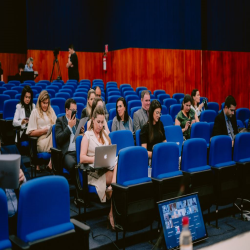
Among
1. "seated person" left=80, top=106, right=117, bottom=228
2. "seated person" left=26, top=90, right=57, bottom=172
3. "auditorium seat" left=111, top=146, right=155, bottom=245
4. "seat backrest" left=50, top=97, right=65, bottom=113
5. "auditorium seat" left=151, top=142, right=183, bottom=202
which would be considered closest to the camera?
"auditorium seat" left=111, top=146, right=155, bottom=245

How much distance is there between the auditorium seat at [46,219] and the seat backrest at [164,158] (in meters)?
0.97

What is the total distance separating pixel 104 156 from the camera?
2.84m

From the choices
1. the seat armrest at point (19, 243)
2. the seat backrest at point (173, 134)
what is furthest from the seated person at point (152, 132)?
the seat armrest at point (19, 243)

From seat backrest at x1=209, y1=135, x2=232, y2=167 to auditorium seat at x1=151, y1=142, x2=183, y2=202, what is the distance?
1.49 feet

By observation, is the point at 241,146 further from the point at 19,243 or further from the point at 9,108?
the point at 9,108

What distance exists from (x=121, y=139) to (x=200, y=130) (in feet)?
3.68

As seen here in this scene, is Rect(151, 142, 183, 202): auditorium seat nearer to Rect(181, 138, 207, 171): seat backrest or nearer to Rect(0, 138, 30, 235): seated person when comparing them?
Rect(181, 138, 207, 171): seat backrest

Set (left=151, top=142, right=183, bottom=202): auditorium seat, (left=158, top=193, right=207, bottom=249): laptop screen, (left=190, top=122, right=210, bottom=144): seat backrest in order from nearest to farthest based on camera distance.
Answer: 1. (left=158, top=193, right=207, bottom=249): laptop screen
2. (left=151, top=142, right=183, bottom=202): auditorium seat
3. (left=190, top=122, right=210, bottom=144): seat backrest

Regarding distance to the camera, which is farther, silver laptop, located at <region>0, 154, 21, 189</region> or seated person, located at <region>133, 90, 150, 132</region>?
seated person, located at <region>133, 90, 150, 132</region>

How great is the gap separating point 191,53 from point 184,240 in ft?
25.6

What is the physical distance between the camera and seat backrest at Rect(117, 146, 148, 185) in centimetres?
264

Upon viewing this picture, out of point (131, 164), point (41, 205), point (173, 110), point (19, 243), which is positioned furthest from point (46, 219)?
point (173, 110)

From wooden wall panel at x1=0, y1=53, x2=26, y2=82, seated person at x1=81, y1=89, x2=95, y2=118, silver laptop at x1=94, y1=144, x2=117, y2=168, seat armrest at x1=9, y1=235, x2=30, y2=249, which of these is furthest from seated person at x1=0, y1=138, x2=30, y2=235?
wooden wall panel at x1=0, y1=53, x2=26, y2=82

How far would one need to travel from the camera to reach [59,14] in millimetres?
10570
